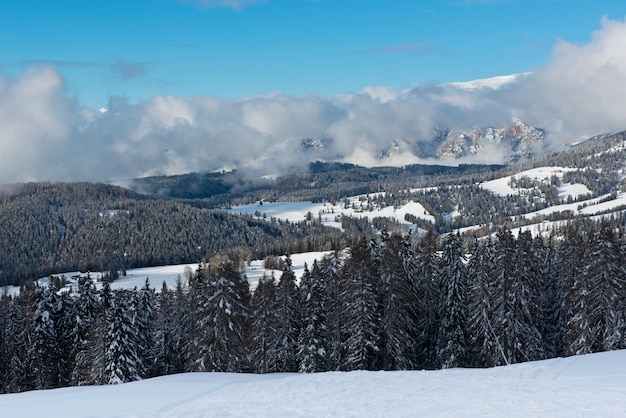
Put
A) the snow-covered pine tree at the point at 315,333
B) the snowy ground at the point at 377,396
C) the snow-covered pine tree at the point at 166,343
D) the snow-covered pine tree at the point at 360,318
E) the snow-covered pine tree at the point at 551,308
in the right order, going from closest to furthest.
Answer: the snowy ground at the point at 377,396, the snow-covered pine tree at the point at 360,318, the snow-covered pine tree at the point at 315,333, the snow-covered pine tree at the point at 551,308, the snow-covered pine tree at the point at 166,343

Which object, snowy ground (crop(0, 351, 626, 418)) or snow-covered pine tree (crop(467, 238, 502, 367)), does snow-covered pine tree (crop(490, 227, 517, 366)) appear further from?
snowy ground (crop(0, 351, 626, 418))

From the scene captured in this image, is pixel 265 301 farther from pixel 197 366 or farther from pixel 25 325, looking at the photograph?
pixel 25 325

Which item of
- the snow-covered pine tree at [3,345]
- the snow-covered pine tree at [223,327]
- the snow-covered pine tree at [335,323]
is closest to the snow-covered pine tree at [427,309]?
the snow-covered pine tree at [335,323]

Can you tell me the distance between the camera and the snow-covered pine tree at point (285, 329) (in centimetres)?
5184

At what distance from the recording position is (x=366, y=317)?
45.0 meters

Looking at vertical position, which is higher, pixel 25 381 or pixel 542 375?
pixel 542 375

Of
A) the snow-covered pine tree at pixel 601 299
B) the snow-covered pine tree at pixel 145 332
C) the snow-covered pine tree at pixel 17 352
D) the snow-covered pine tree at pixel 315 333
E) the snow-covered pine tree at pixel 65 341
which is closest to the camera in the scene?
the snow-covered pine tree at pixel 601 299

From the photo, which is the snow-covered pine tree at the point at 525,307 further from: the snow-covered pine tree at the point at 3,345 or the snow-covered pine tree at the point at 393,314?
the snow-covered pine tree at the point at 3,345

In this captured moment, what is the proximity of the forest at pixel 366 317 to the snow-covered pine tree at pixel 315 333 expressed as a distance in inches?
4.2

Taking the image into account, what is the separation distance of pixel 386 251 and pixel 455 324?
35.7ft

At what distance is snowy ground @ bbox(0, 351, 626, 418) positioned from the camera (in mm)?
20942

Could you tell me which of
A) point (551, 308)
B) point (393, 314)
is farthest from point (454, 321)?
point (551, 308)

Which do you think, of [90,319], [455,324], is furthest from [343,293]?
[90,319]

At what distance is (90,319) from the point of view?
5612 centimetres
